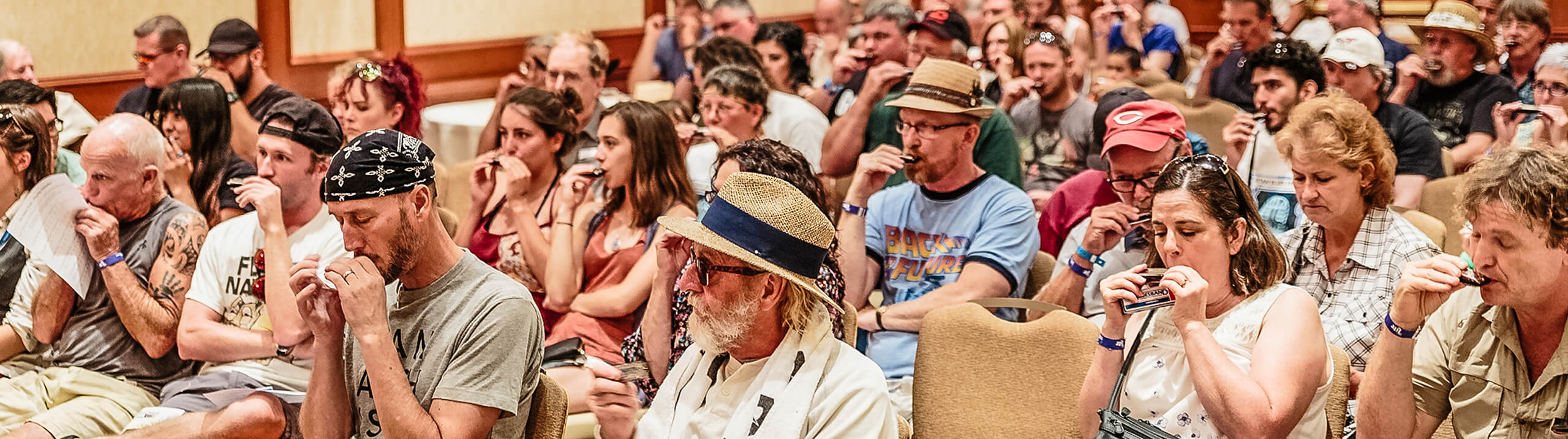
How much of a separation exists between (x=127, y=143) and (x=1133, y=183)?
2.42 metres

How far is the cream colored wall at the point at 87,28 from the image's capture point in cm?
614

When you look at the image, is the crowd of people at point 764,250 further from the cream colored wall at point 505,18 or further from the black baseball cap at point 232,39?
the cream colored wall at point 505,18

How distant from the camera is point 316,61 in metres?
7.25

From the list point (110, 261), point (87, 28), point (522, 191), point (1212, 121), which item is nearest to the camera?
point (110, 261)

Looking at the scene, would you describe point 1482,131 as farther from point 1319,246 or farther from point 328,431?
point 328,431

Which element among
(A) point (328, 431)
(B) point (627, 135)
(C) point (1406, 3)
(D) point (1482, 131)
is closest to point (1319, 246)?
(B) point (627, 135)

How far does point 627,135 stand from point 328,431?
163cm

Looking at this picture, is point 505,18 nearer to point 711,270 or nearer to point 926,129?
point 926,129

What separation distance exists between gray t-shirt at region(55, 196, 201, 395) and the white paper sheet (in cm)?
5

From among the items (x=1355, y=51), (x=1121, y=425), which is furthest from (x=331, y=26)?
(x=1121, y=425)

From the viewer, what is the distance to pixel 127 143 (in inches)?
134

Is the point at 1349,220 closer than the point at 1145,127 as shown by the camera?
Yes

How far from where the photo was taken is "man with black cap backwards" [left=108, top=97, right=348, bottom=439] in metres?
3.05

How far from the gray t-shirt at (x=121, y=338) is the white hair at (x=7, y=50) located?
98.4 inches
